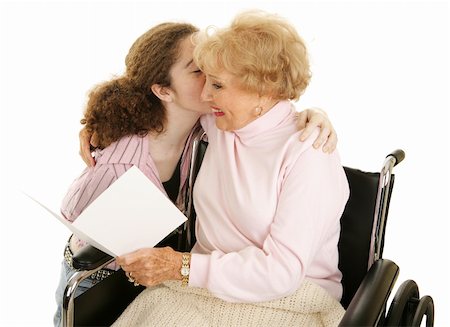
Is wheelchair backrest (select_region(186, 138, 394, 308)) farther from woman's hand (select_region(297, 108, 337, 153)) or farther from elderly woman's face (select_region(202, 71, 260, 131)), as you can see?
elderly woman's face (select_region(202, 71, 260, 131))

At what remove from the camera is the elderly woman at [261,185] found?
179 cm

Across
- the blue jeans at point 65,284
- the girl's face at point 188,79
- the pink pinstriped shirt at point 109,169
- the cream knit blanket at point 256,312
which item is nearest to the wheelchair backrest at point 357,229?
the cream knit blanket at point 256,312

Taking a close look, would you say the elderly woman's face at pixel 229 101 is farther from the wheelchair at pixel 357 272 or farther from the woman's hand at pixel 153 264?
the woman's hand at pixel 153 264

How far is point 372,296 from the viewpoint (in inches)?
66.9

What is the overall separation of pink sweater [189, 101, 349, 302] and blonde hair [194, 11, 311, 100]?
0.10 metres

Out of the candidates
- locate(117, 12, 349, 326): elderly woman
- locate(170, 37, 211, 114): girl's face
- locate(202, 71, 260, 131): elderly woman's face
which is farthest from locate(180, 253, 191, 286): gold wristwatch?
locate(170, 37, 211, 114): girl's face

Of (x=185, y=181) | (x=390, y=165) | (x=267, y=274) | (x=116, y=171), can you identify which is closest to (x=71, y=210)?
(x=116, y=171)

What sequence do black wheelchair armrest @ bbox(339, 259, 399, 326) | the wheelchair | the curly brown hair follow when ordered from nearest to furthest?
1. black wheelchair armrest @ bbox(339, 259, 399, 326)
2. the wheelchair
3. the curly brown hair

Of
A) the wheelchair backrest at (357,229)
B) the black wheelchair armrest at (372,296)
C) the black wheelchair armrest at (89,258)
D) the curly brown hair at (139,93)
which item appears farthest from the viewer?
the curly brown hair at (139,93)

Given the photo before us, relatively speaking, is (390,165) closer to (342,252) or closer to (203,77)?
(342,252)

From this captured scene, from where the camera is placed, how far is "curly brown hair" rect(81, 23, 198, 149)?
2.13 metres

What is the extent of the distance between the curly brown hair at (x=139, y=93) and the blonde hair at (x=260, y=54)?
29 centimetres

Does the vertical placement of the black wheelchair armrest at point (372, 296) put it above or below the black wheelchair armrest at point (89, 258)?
above

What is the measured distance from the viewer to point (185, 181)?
7.49 feet
